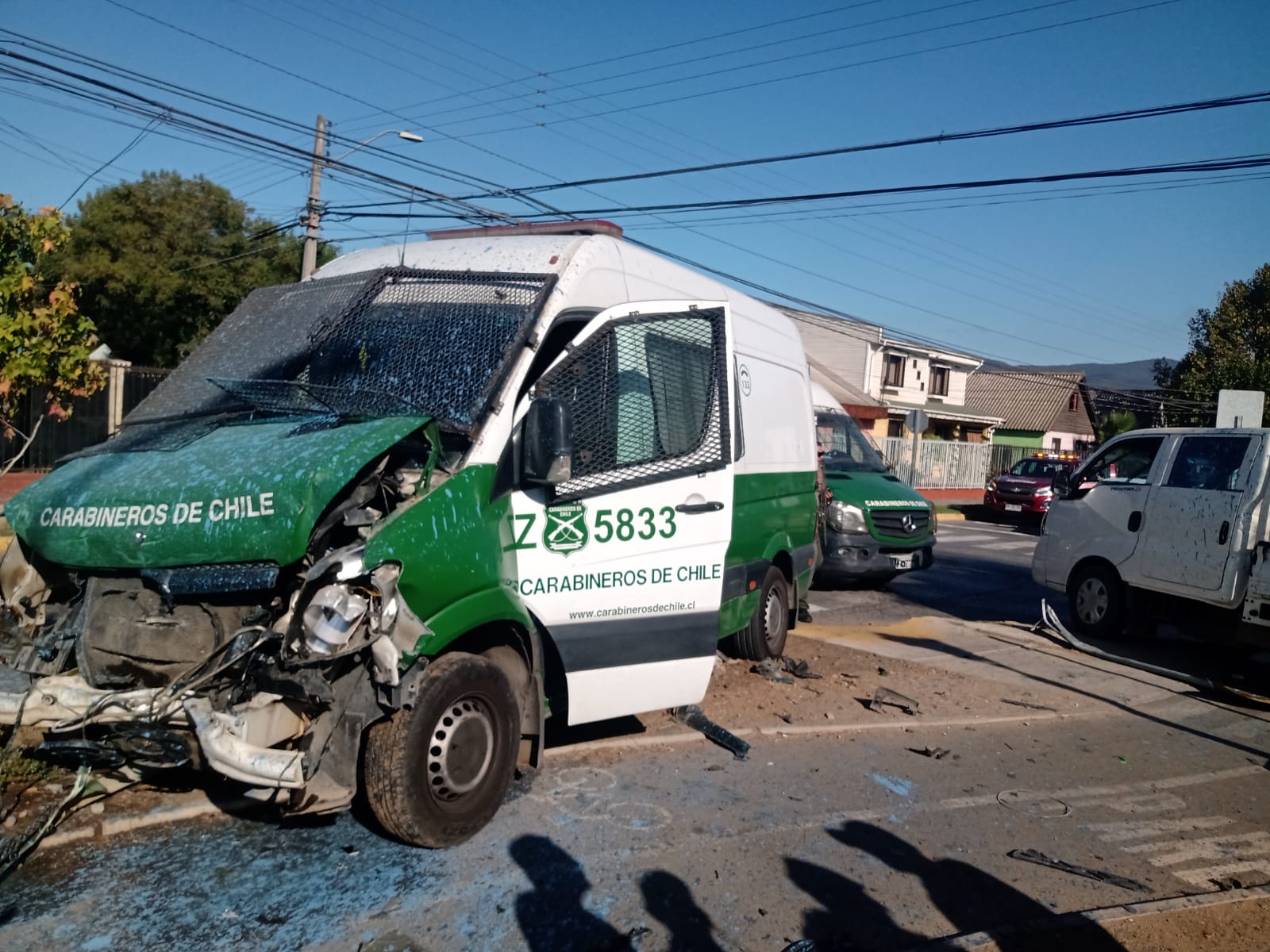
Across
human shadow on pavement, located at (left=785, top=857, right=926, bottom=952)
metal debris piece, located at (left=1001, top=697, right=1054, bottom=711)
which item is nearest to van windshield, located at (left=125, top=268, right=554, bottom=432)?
human shadow on pavement, located at (left=785, top=857, right=926, bottom=952)

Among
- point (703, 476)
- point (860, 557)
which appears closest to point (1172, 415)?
point (860, 557)

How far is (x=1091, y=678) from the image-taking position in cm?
873

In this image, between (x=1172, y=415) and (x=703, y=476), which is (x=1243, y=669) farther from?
(x=1172, y=415)

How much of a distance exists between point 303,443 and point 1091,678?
7.43 metres

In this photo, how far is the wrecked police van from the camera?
367cm

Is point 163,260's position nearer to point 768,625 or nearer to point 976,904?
point 768,625

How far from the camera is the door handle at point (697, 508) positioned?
5141 mm

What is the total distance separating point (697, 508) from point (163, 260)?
24.3m

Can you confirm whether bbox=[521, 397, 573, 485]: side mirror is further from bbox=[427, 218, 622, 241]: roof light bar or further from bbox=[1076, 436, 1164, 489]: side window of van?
bbox=[1076, 436, 1164, 489]: side window of van

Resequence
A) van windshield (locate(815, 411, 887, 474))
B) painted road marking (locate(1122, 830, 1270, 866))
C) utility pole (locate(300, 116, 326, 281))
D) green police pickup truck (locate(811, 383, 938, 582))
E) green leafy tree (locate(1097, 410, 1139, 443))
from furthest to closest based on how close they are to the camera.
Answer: green leafy tree (locate(1097, 410, 1139, 443)), utility pole (locate(300, 116, 326, 281)), van windshield (locate(815, 411, 887, 474)), green police pickup truck (locate(811, 383, 938, 582)), painted road marking (locate(1122, 830, 1270, 866))

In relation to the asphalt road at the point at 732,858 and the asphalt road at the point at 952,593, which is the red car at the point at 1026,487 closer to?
the asphalt road at the point at 952,593

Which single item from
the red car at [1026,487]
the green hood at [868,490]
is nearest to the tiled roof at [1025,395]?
the red car at [1026,487]

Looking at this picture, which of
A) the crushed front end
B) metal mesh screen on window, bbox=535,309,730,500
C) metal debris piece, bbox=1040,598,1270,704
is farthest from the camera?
metal debris piece, bbox=1040,598,1270,704

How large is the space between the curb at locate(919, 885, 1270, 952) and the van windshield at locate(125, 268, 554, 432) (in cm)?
286
